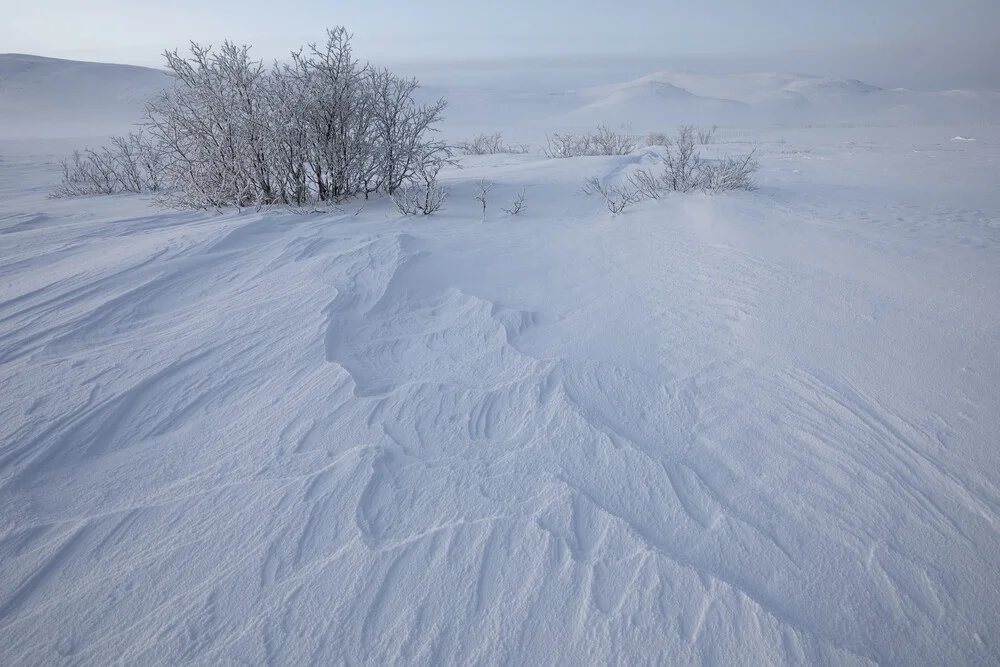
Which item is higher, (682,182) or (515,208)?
(682,182)

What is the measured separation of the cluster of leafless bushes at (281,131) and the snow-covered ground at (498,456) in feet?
5.94

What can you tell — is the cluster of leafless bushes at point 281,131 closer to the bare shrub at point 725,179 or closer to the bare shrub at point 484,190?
the bare shrub at point 484,190

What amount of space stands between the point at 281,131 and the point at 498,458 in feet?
15.1

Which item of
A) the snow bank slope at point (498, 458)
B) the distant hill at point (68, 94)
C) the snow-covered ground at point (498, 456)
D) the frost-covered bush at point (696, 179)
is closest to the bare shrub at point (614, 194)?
the frost-covered bush at point (696, 179)

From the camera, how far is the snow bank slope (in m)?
1.22

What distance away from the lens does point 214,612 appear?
49.1 inches

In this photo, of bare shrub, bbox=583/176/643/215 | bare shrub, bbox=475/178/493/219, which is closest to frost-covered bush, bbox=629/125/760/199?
bare shrub, bbox=583/176/643/215

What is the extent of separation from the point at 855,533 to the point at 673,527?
0.54 meters

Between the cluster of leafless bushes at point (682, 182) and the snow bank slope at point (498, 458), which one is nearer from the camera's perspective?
the snow bank slope at point (498, 458)

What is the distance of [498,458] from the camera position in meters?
1.70

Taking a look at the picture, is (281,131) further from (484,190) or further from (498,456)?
(498,456)

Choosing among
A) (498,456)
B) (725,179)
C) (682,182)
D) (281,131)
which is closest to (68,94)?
(281,131)

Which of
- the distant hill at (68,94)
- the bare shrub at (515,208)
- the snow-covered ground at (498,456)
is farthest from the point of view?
the distant hill at (68,94)

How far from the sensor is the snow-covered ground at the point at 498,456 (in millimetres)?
1220
